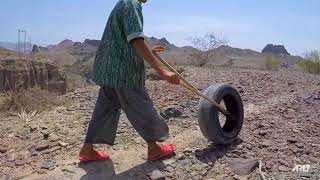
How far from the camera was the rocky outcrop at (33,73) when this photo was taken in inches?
475

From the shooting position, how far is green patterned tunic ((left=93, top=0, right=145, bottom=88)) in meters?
3.82

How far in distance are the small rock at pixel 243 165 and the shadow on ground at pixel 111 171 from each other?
0.61 meters

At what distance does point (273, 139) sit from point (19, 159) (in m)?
2.53

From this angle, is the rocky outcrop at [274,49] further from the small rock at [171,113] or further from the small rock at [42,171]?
the small rock at [42,171]

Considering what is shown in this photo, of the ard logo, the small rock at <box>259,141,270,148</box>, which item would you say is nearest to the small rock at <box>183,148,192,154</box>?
the small rock at <box>259,141,270,148</box>

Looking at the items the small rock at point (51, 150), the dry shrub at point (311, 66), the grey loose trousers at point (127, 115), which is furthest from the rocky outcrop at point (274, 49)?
the grey loose trousers at point (127, 115)

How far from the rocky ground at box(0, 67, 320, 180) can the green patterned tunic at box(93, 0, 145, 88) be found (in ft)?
2.59

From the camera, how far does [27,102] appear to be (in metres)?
6.56

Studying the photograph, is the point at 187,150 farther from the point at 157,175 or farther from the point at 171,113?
the point at 171,113

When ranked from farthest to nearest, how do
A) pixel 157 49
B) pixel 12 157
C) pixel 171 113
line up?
pixel 171 113 → pixel 12 157 → pixel 157 49

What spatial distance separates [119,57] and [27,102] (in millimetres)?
3107

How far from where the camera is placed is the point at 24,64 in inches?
505

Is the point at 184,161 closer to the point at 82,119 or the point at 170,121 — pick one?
the point at 170,121

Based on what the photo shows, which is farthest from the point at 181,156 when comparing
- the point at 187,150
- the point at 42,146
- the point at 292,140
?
the point at 42,146
